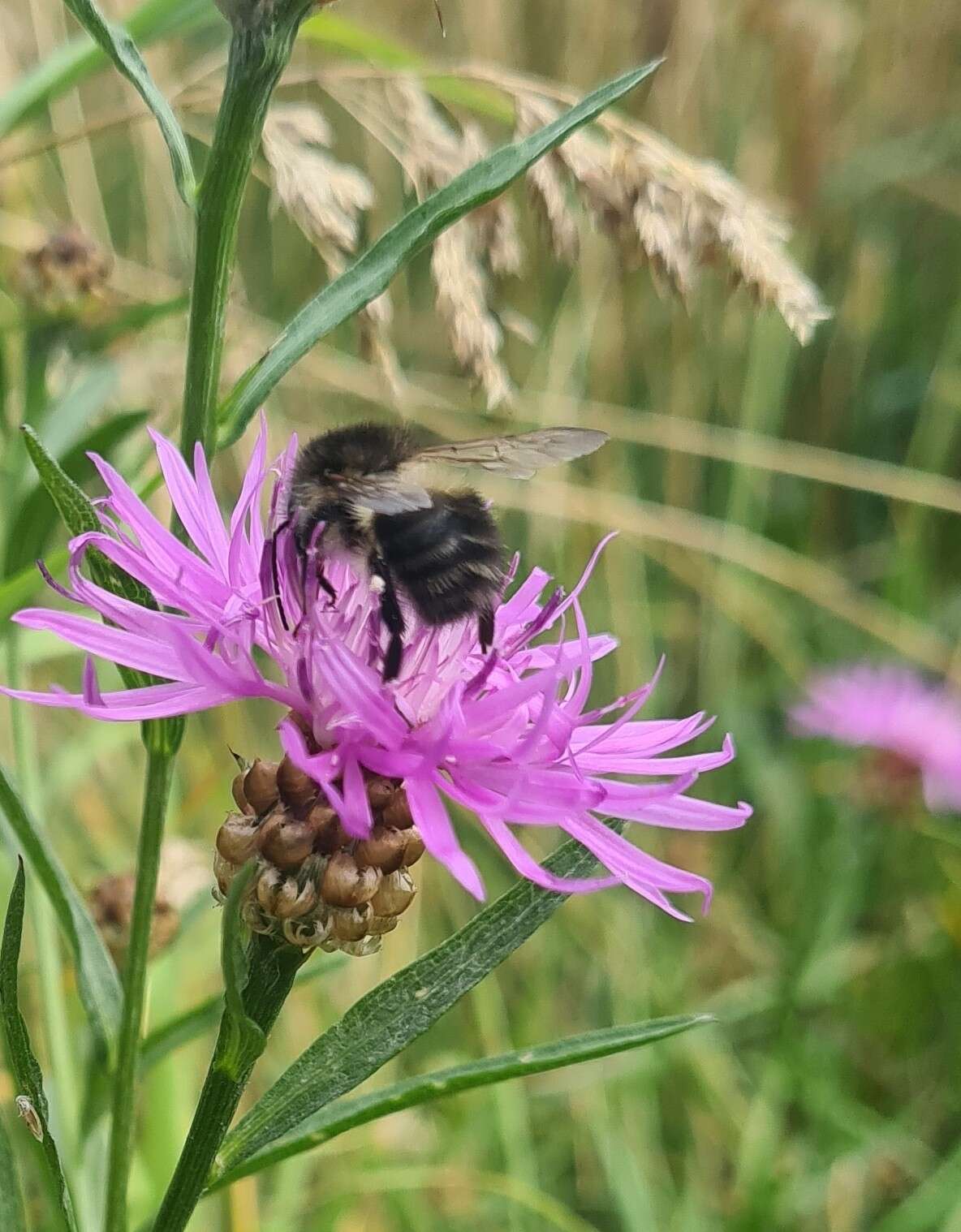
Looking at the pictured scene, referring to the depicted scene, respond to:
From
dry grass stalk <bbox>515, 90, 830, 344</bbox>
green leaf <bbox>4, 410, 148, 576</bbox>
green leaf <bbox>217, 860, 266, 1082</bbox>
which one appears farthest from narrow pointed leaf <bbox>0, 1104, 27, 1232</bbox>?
dry grass stalk <bbox>515, 90, 830, 344</bbox>

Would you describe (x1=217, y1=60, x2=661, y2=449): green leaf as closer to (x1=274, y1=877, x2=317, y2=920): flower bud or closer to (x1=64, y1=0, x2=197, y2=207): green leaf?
(x1=64, y1=0, x2=197, y2=207): green leaf

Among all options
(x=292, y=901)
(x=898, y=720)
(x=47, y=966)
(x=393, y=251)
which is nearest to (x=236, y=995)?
(x=292, y=901)

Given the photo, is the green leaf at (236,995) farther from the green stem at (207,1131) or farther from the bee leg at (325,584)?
the bee leg at (325,584)

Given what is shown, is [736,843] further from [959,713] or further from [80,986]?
[80,986]

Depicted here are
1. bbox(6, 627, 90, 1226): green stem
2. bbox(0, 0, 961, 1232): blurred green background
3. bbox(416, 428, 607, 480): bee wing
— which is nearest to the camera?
bbox(416, 428, 607, 480): bee wing

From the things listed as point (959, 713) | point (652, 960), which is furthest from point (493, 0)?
point (652, 960)

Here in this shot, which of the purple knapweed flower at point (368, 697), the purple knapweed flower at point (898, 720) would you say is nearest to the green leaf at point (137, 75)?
the purple knapweed flower at point (368, 697)
